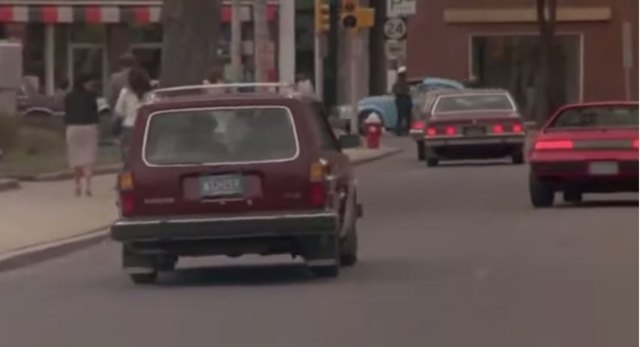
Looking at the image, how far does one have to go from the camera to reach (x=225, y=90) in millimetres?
17859

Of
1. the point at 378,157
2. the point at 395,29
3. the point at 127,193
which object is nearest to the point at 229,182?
the point at 127,193

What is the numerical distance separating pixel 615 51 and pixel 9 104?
2957cm

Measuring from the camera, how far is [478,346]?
41.3ft

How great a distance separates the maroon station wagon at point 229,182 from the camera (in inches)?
633

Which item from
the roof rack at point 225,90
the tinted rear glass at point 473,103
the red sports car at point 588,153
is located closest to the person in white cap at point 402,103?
the tinted rear glass at point 473,103

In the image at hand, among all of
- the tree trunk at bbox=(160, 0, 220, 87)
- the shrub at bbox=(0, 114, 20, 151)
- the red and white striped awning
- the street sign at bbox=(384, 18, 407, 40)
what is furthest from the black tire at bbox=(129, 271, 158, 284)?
the red and white striped awning

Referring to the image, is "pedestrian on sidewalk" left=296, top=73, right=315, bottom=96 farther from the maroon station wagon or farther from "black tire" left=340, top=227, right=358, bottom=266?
"black tire" left=340, top=227, right=358, bottom=266

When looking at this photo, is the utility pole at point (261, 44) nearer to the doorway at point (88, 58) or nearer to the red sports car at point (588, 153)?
the red sports car at point (588, 153)

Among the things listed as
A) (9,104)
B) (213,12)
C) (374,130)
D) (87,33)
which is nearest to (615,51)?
(87,33)

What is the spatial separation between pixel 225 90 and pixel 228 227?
2.19m

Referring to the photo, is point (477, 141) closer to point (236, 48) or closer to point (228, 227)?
point (236, 48)

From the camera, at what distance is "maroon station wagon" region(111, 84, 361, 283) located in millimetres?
16078

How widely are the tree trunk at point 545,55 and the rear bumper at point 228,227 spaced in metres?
39.6

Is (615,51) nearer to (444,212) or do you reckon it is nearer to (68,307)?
(444,212)
